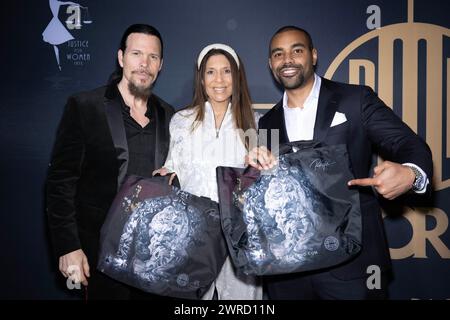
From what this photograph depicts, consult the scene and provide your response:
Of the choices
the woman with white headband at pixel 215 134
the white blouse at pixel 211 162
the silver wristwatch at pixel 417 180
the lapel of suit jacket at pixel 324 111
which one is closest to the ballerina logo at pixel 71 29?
the woman with white headband at pixel 215 134

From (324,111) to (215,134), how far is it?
0.59 meters

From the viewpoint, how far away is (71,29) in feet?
8.96

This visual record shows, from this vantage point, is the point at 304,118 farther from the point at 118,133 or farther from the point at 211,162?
the point at 118,133

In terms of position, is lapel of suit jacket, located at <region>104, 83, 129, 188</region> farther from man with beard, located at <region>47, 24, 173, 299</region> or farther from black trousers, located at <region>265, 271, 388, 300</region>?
black trousers, located at <region>265, 271, 388, 300</region>

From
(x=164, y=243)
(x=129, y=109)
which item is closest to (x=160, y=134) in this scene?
(x=129, y=109)

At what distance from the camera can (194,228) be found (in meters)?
1.75

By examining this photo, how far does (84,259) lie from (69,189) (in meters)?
0.38

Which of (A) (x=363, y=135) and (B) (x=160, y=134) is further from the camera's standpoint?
(B) (x=160, y=134)

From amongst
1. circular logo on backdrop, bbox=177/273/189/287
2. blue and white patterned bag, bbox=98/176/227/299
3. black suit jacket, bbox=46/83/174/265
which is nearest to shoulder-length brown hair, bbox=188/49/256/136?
black suit jacket, bbox=46/83/174/265

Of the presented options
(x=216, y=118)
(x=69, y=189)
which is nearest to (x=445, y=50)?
(x=216, y=118)

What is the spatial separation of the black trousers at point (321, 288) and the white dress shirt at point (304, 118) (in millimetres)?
667

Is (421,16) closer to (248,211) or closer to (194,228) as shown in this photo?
(248,211)

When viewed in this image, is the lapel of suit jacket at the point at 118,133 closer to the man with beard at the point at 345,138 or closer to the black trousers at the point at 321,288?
the man with beard at the point at 345,138

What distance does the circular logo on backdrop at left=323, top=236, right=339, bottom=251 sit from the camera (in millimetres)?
1558
